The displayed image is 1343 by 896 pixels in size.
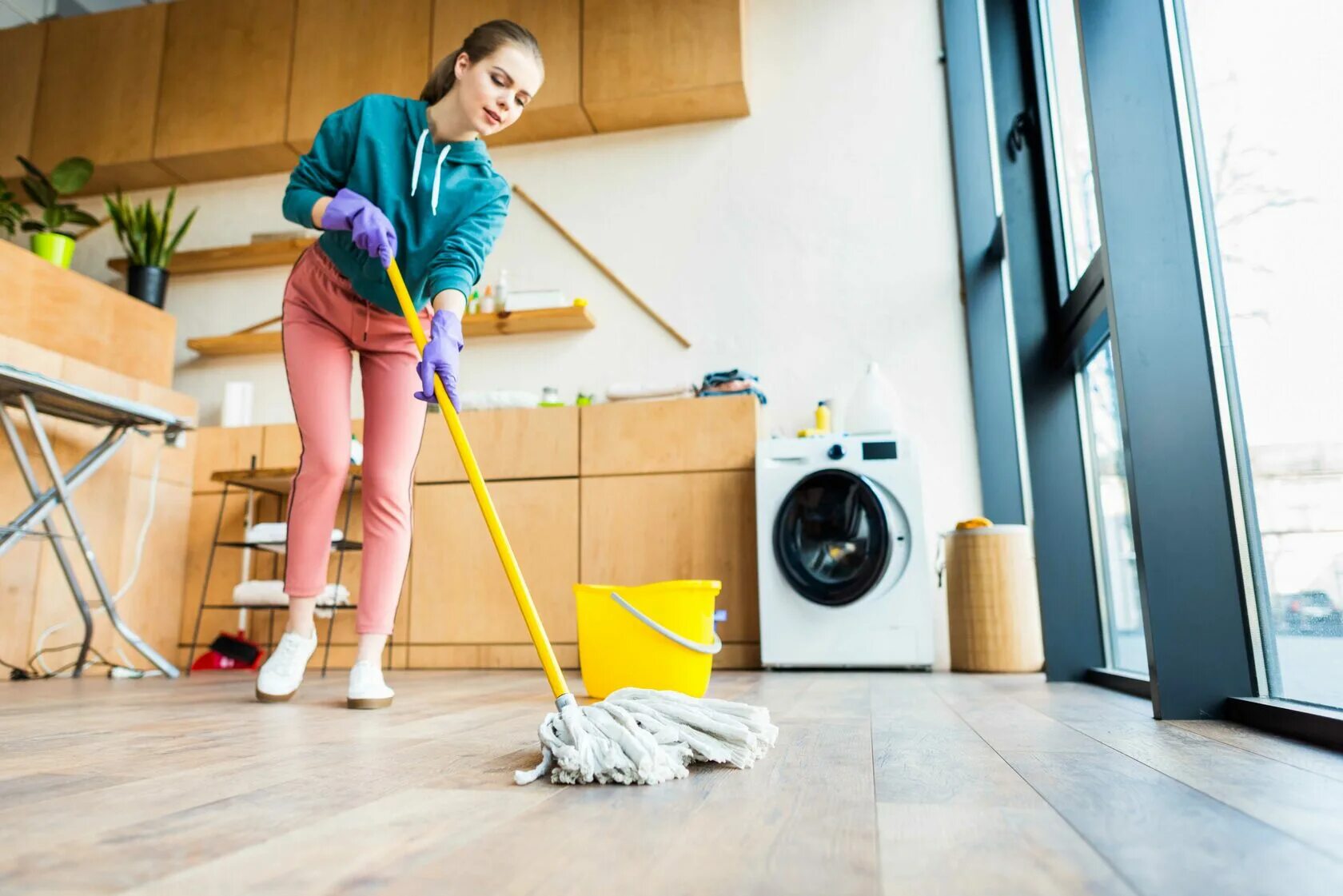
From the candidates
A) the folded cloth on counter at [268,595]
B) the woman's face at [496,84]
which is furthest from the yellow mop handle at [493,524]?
the folded cloth on counter at [268,595]

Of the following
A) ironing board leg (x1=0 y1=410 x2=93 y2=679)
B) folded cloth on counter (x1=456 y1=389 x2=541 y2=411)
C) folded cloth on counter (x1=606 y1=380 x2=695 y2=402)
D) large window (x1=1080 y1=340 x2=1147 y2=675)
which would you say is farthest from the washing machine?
ironing board leg (x1=0 y1=410 x2=93 y2=679)

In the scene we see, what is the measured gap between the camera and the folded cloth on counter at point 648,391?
3336 mm

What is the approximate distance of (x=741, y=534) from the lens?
125 inches

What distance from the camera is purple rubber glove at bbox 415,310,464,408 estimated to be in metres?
1.56

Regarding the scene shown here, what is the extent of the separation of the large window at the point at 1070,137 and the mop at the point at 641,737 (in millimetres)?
A: 1694

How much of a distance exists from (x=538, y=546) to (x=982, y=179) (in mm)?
2272

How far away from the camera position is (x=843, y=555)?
3.03 m

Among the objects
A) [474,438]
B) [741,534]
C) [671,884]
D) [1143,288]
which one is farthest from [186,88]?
[671,884]

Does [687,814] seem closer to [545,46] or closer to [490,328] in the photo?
[490,328]

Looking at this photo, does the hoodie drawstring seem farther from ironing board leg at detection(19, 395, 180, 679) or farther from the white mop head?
ironing board leg at detection(19, 395, 180, 679)

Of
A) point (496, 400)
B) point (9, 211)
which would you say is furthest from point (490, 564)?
point (9, 211)

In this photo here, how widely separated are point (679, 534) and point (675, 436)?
0.34m

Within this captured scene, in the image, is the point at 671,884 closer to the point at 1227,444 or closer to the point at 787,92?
the point at 1227,444

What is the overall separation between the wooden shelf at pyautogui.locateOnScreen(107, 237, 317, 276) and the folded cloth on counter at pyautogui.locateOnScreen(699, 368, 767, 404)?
6.71 feet
